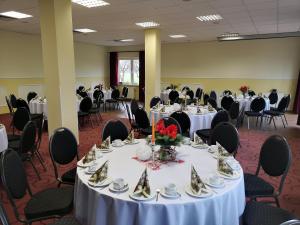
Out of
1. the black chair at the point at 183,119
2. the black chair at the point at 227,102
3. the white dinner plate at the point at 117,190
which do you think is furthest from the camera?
the black chair at the point at 227,102

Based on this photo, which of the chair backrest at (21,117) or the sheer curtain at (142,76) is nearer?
the chair backrest at (21,117)

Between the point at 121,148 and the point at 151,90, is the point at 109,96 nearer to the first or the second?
the point at 151,90

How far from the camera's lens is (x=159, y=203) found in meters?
1.67

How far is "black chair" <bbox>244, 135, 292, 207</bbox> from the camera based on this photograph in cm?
238

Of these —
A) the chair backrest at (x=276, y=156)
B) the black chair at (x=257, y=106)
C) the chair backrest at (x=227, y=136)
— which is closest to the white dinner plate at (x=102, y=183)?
the chair backrest at (x=276, y=156)

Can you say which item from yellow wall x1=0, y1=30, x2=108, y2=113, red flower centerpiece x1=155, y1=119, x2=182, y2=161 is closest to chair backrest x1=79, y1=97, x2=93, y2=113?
yellow wall x1=0, y1=30, x2=108, y2=113

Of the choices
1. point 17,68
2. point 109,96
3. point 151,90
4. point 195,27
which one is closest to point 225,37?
point 195,27

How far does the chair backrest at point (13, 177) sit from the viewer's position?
192 cm

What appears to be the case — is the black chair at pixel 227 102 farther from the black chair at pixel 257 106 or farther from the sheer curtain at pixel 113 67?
the sheer curtain at pixel 113 67

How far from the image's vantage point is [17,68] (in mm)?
9406

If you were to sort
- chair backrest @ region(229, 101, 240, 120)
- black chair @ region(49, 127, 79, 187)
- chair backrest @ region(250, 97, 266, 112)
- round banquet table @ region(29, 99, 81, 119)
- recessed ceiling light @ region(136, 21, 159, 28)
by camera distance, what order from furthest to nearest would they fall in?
1. recessed ceiling light @ region(136, 21, 159, 28)
2. chair backrest @ region(250, 97, 266, 112)
3. round banquet table @ region(29, 99, 81, 119)
4. chair backrest @ region(229, 101, 240, 120)
5. black chair @ region(49, 127, 79, 187)

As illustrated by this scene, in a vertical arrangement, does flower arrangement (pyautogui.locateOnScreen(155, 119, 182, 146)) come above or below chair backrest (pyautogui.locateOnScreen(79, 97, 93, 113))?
above

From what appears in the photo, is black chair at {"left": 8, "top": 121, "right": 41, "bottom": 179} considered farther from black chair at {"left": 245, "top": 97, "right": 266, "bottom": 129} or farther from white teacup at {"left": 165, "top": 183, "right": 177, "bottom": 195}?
black chair at {"left": 245, "top": 97, "right": 266, "bottom": 129}

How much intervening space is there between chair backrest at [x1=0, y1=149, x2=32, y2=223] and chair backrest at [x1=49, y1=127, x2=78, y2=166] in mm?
596
